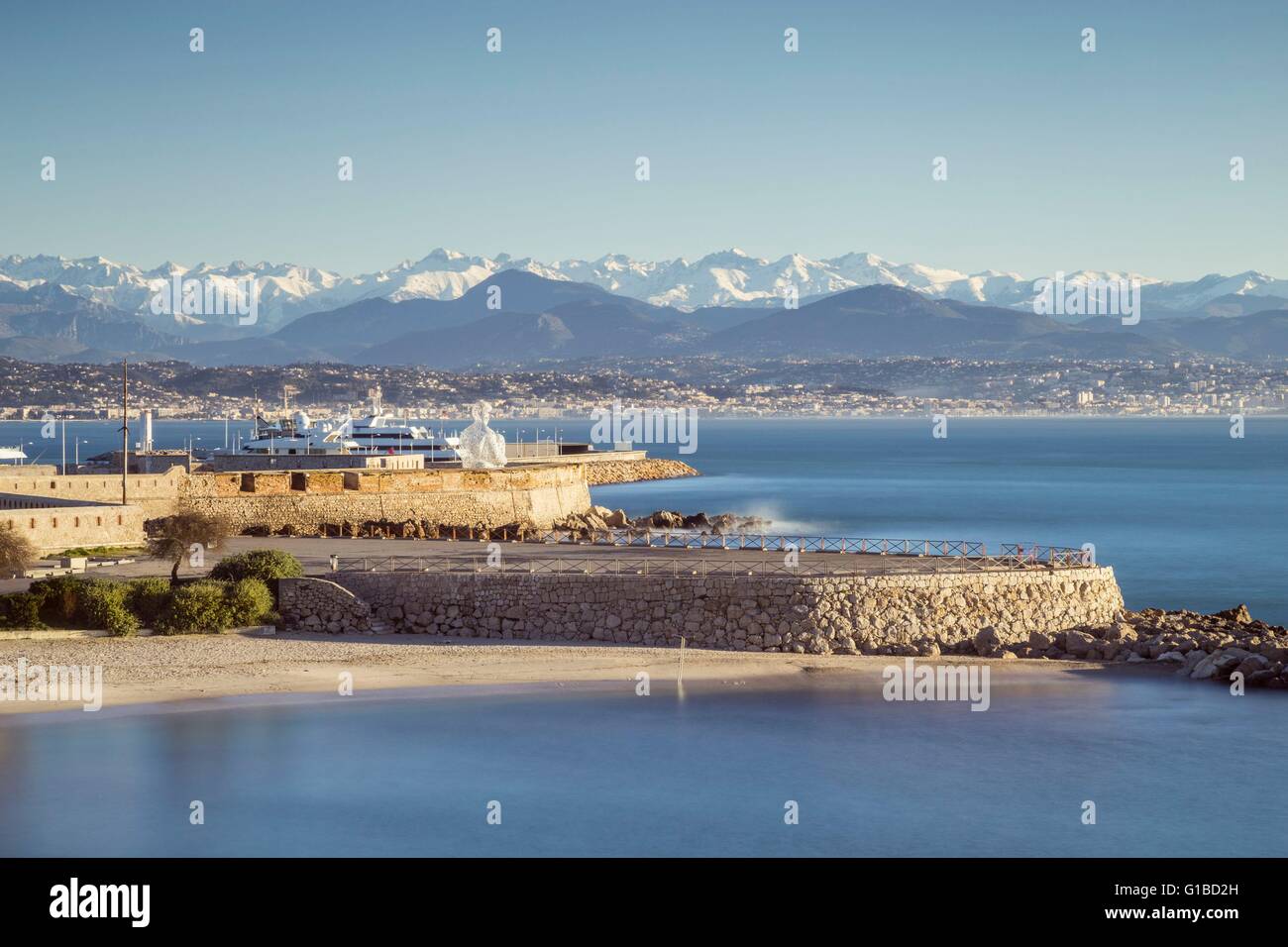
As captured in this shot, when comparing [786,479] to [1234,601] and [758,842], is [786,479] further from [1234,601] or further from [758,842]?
[758,842]

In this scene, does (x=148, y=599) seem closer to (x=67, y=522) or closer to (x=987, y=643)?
(x=67, y=522)

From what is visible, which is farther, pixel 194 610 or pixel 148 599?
pixel 148 599

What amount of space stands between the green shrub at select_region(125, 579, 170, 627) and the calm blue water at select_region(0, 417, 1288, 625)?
25.0m

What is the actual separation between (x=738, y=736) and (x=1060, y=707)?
564cm

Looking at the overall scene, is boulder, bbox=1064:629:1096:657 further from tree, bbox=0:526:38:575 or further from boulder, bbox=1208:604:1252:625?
tree, bbox=0:526:38:575

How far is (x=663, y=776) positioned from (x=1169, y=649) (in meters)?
11.9

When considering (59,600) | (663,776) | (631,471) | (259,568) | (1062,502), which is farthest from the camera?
(631,471)

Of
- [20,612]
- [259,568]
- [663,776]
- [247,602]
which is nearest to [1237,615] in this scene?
[663,776]

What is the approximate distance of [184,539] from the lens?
32281mm

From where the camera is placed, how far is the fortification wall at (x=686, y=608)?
96.0ft

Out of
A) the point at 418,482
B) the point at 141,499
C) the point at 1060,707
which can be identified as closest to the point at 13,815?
the point at 1060,707

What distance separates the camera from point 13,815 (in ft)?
63.9

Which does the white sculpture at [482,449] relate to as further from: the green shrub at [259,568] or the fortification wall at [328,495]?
the green shrub at [259,568]

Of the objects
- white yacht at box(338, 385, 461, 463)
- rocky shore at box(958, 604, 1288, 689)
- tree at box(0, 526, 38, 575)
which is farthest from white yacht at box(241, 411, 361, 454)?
rocky shore at box(958, 604, 1288, 689)
